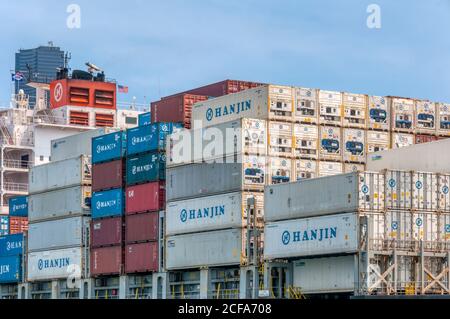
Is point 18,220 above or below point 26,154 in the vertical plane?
below

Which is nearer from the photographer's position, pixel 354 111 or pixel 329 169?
pixel 329 169

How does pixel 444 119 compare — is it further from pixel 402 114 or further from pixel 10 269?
pixel 10 269

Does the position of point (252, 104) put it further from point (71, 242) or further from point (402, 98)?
point (71, 242)

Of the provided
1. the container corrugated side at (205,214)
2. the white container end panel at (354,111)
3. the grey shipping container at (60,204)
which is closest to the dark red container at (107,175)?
the grey shipping container at (60,204)

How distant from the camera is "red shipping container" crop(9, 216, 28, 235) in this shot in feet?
278

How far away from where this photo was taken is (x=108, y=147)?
66.8m

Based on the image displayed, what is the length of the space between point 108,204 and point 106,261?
3.69 metres

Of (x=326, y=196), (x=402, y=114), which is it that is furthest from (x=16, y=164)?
(x=326, y=196)

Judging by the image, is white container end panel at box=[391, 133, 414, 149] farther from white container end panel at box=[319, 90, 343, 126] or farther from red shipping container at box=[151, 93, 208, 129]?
red shipping container at box=[151, 93, 208, 129]

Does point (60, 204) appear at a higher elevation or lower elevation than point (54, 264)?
higher

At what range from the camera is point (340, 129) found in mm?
57781

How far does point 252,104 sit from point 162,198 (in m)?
8.67

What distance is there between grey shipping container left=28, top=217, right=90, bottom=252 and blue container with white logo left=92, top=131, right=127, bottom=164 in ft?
15.6
